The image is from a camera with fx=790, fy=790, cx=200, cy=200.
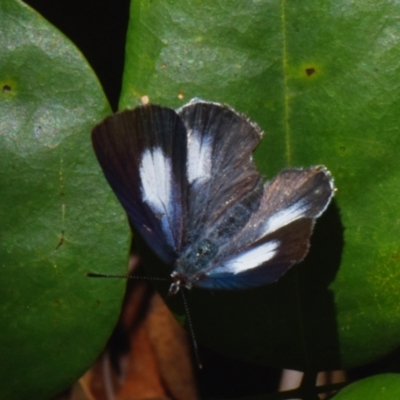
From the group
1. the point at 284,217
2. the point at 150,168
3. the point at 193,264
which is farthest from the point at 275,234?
the point at 150,168

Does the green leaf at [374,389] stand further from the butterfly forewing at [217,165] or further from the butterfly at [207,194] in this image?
the butterfly forewing at [217,165]

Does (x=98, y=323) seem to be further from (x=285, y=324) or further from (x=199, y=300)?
(x=285, y=324)

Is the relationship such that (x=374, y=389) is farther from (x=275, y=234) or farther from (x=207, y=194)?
(x=207, y=194)

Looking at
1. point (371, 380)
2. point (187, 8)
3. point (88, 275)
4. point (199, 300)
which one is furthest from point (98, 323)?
point (187, 8)

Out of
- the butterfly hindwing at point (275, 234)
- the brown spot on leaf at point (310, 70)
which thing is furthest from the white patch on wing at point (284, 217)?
the brown spot on leaf at point (310, 70)

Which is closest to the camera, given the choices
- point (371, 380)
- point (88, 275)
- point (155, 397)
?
point (371, 380)

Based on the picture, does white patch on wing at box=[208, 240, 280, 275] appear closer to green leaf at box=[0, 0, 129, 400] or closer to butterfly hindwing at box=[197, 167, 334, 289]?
butterfly hindwing at box=[197, 167, 334, 289]
